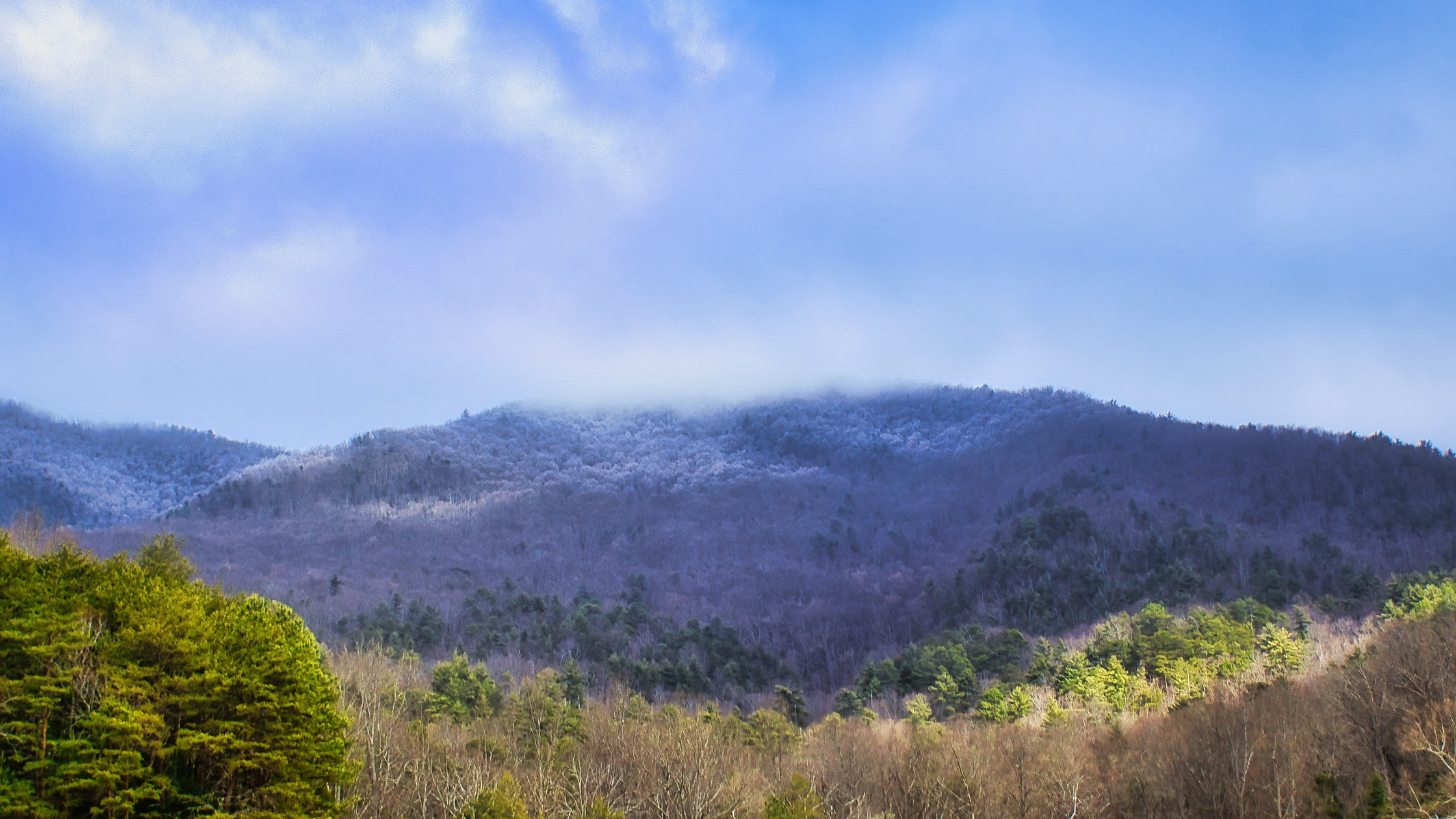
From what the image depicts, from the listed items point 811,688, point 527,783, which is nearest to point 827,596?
point 811,688

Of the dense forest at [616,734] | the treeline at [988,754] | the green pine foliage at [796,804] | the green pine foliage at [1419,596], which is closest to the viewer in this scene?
the dense forest at [616,734]

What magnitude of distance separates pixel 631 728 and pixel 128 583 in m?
27.0

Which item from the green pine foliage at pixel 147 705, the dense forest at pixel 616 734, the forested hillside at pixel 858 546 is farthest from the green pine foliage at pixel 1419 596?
the green pine foliage at pixel 147 705

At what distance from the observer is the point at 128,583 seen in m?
29.3

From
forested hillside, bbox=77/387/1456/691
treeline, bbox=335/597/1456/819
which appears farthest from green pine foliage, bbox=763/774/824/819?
forested hillside, bbox=77/387/1456/691

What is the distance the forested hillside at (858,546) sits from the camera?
4075 inches

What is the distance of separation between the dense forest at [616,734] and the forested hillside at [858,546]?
4037 cm

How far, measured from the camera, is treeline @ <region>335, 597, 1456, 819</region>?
102 feet

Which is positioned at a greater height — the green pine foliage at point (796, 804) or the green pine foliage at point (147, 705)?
the green pine foliage at point (147, 705)

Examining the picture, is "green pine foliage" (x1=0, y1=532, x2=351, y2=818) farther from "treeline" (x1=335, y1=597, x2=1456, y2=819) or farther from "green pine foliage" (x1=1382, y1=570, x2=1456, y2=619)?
"green pine foliage" (x1=1382, y1=570, x2=1456, y2=619)

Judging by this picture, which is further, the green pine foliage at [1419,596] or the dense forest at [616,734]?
the green pine foliage at [1419,596]

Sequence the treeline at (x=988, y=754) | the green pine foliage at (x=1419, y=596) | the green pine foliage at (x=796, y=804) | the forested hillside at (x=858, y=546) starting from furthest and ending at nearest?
1. the forested hillside at (x=858, y=546)
2. the green pine foliage at (x=1419, y=596)
3. the treeline at (x=988, y=754)
4. the green pine foliage at (x=796, y=804)

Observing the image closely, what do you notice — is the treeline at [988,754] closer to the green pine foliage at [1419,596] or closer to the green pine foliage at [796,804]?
the green pine foliage at [796,804]

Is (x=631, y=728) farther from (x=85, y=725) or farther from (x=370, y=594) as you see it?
(x=370, y=594)
